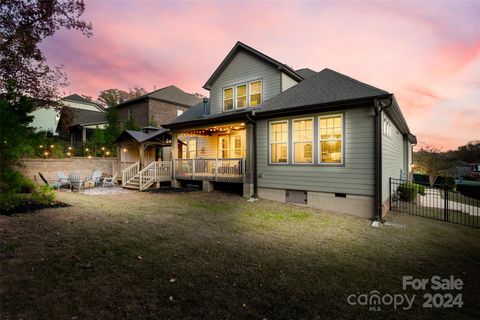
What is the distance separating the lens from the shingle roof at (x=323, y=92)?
8608mm

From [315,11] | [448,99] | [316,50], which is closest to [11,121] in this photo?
[315,11]

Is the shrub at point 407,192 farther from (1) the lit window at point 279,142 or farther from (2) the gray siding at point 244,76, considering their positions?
(2) the gray siding at point 244,76

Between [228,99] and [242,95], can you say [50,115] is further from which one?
[242,95]

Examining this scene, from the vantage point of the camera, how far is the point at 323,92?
986cm

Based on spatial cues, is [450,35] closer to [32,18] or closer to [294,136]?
[294,136]

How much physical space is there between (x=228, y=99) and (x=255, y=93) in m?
1.87

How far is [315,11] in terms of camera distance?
11977mm

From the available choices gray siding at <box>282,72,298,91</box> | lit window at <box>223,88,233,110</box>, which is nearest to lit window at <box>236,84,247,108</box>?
lit window at <box>223,88,233,110</box>

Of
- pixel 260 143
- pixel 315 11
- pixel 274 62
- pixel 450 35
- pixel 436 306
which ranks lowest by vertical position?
pixel 436 306

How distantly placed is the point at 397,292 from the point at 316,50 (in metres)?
17.9

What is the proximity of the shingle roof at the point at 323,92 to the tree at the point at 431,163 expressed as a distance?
73.2ft

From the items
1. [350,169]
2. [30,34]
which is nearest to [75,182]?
[30,34]

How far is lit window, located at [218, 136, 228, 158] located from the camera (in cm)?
1565

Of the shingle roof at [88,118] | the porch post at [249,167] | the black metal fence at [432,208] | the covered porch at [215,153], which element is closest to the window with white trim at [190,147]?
the covered porch at [215,153]
